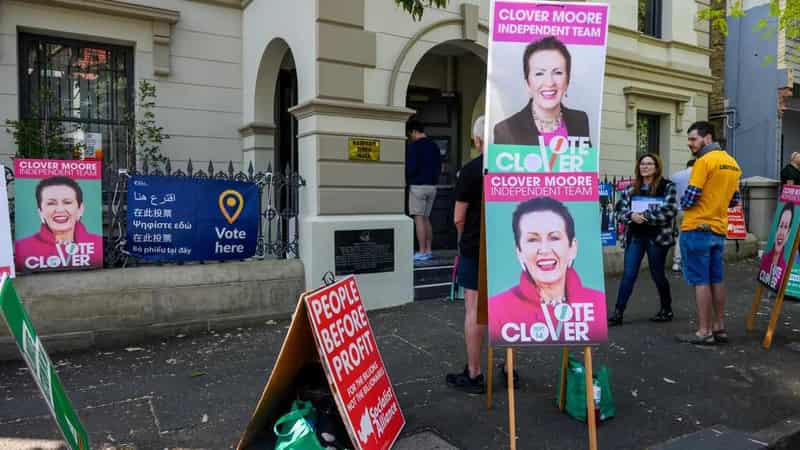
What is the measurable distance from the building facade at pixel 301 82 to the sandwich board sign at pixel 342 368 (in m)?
3.19

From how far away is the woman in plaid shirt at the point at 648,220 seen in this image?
19.5 feet

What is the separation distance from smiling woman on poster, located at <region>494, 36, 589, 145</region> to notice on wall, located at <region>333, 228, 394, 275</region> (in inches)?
146

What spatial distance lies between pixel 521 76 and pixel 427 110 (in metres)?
7.48

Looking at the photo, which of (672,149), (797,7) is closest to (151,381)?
(797,7)

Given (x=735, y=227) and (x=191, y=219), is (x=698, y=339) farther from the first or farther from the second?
(x=735, y=227)

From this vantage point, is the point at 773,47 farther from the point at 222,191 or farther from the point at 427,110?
the point at 222,191

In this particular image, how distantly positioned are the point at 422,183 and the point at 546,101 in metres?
5.27

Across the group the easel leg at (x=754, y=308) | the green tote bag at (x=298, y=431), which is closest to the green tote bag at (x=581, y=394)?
the green tote bag at (x=298, y=431)

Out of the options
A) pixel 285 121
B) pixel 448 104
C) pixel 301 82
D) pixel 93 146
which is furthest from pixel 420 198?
pixel 93 146

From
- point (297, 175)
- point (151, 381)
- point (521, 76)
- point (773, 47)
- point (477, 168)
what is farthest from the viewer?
point (773, 47)

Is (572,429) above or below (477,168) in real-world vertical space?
A: below

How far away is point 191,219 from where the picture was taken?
6.03m

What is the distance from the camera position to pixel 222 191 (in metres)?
6.19

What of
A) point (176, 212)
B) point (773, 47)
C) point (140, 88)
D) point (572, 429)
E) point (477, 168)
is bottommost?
point (572, 429)
